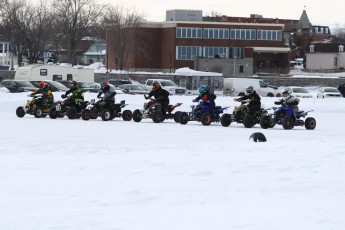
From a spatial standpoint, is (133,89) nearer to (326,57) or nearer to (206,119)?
(206,119)

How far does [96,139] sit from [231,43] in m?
89.0

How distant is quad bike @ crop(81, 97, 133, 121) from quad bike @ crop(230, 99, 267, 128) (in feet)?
14.8

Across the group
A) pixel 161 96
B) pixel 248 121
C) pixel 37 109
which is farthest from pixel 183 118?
pixel 37 109

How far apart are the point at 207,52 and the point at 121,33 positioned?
35.7ft

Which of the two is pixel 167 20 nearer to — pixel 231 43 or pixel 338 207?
pixel 231 43

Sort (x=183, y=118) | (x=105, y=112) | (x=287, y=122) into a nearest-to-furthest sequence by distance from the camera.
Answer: (x=287, y=122) < (x=183, y=118) < (x=105, y=112)

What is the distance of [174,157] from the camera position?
16.6 meters

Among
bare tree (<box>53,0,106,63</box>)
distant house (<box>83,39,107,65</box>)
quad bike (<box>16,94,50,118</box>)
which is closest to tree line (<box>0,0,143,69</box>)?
bare tree (<box>53,0,106,63</box>)

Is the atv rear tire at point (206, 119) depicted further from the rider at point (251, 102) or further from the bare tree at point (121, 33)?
the bare tree at point (121, 33)

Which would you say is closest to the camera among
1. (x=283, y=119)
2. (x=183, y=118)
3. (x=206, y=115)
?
(x=283, y=119)

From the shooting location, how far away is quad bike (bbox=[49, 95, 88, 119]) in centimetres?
3331

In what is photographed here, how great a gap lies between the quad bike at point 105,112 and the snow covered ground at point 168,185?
10.6 meters

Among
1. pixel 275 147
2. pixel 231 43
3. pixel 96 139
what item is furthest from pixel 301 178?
pixel 231 43

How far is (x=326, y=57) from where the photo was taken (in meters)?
129
